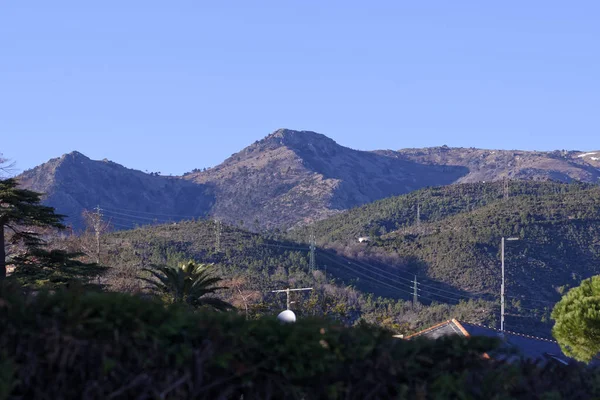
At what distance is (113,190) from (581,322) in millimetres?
144454

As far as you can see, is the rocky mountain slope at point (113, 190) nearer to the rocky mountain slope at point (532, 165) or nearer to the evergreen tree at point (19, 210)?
the rocky mountain slope at point (532, 165)

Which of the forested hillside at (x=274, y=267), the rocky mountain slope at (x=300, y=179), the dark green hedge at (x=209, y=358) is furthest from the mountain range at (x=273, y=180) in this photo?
the dark green hedge at (x=209, y=358)

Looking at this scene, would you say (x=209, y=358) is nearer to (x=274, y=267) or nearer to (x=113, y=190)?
(x=274, y=267)

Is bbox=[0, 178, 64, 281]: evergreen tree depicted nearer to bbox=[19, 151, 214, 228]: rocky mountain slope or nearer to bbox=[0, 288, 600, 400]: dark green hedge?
bbox=[0, 288, 600, 400]: dark green hedge

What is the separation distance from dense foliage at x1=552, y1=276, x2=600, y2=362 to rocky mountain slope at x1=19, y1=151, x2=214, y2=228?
384 feet

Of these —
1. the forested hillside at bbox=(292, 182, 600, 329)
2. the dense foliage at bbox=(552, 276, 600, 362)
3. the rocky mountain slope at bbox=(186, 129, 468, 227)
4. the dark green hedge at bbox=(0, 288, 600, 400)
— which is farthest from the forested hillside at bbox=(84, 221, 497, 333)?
the rocky mountain slope at bbox=(186, 129, 468, 227)

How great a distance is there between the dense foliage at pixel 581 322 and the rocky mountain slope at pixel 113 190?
11702 cm

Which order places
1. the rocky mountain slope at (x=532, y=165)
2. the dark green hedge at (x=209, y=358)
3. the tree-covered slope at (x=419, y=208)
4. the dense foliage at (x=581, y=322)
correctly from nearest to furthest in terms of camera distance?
the dark green hedge at (x=209, y=358)
the dense foliage at (x=581, y=322)
the tree-covered slope at (x=419, y=208)
the rocky mountain slope at (x=532, y=165)

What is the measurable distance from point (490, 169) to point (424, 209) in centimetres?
7685

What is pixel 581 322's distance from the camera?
23.6m

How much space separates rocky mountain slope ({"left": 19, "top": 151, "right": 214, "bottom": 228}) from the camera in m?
146

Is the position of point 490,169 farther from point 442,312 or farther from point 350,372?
point 350,372

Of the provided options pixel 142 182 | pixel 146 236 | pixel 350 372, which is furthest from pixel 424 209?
pixel 350 372

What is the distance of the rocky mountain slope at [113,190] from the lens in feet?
478
